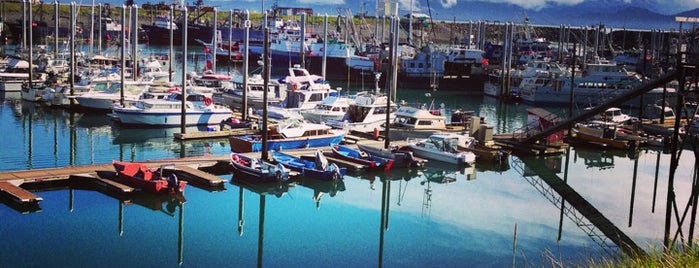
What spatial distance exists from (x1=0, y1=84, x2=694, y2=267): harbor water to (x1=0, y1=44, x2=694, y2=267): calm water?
0.06m

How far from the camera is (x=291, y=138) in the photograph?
35.7 metres

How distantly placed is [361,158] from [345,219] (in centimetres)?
720

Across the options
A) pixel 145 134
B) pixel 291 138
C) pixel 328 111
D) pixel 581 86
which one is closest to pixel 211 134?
pixel 145 134

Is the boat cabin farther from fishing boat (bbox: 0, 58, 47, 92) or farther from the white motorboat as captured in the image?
fishing boat (bbox: 0, 58, 47, 92)

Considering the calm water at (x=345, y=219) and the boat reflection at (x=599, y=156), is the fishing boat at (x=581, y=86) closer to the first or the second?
the boat reflection at (x=599, y=156)

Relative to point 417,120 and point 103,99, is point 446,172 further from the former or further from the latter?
point 103,99

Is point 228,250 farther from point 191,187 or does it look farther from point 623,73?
point 623,73

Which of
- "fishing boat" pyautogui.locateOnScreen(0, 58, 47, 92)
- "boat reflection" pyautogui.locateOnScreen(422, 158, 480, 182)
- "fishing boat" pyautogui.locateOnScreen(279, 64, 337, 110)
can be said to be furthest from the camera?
"fishing boat" pyautogui.locateOnScreen(0, 58, 47, 92)

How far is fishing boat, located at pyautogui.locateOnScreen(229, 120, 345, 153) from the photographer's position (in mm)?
34509

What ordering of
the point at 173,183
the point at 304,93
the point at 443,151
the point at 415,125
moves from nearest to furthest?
the point at 173,183 < the point at 443,151 < the point at 415,125 < the point at 304,93

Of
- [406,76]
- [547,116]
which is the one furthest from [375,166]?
[406,76]

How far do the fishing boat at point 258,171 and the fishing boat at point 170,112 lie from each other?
1343 cm

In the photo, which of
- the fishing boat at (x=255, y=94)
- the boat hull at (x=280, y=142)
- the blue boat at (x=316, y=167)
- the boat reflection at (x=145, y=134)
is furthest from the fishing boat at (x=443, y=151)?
the fishing boat at (x=255, y=94)

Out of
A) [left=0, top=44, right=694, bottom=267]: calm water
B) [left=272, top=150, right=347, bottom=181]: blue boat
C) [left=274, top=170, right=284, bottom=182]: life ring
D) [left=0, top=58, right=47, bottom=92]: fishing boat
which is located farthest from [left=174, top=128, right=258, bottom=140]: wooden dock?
[left=0, top=58, right=47, bottom=92]: fishing boat
